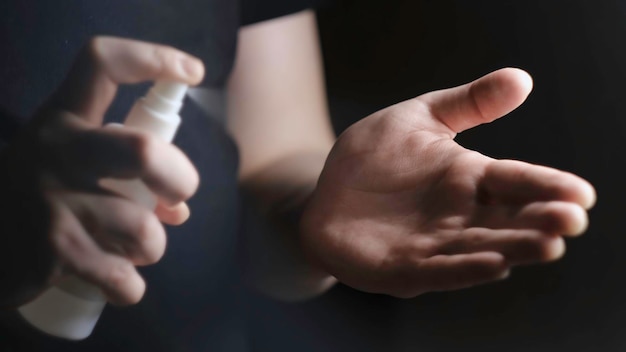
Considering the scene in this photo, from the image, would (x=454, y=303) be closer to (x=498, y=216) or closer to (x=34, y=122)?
(x=498, y=216)

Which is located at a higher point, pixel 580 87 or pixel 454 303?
pixel 580 87

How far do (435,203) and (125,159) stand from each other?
0.45 ft

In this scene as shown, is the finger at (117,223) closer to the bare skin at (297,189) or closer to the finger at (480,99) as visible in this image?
the bare skin at (297,189)

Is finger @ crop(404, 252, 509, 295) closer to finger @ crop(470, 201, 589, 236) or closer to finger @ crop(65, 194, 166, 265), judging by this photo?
finger @ crop(470, 201, 589, 236)

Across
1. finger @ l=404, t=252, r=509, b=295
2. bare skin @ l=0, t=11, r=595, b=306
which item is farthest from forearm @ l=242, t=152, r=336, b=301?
finger @ l=404, t=252, r=509, b=295

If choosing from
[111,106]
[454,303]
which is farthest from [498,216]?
[111,106]

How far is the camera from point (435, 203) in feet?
0.81

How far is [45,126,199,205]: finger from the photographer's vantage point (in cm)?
27

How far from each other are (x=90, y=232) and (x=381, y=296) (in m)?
0.14

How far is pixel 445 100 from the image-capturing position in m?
0.28

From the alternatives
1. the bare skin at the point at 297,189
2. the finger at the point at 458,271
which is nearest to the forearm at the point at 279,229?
the bare skin at the point at 297,189

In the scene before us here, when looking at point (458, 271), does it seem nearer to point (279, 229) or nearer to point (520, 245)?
point (520, 245)

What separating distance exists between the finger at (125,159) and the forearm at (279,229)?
7 cm

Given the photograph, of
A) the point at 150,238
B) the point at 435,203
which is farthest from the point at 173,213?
the point at 435,203
